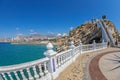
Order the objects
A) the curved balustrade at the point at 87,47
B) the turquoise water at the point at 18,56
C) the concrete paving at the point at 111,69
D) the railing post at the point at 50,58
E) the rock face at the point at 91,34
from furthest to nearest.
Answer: the turquoise water at the point at 18,56
the rock face at the point at 91,34
the curved balustrade at the point at 87,47
the concrete paving at the point at 111,69
the railing post at the point at 50,58

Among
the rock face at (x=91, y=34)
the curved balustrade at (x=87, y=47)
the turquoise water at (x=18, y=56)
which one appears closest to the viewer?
the curved balustrade at (x=87, y=47)

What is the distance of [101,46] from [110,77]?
12.8 m

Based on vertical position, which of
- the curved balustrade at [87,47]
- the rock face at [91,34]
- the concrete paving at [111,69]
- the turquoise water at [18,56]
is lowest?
the turquoise water at [18,56]

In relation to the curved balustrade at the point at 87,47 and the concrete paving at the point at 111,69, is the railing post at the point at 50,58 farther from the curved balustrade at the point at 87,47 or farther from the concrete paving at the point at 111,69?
the curved balustrade at the point at 87,47

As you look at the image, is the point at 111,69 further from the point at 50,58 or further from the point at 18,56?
the point at 18,56

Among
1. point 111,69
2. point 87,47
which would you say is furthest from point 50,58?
point 87,47

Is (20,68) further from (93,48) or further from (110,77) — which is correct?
(93,48)

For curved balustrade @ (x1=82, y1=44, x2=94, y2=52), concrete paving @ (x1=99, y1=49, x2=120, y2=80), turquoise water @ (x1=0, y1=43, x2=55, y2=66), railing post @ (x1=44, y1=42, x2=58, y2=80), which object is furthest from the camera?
turquoise water @ (x1=0, y1=43, x2=55, y2=66)

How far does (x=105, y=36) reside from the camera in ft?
80.3

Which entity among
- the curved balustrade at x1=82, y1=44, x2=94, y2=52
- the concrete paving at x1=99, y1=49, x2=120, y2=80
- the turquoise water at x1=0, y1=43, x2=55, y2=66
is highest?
the curved balustrade at x1=82, y1=44, x2=94, y2=52

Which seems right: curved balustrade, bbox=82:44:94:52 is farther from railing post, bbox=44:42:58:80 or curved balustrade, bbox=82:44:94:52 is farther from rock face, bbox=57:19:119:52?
rock face, bbox=57:19:119:52

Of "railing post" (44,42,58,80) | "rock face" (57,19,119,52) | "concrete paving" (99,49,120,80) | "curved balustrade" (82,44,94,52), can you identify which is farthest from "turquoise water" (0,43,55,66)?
"railing post" (44,42,58,80)

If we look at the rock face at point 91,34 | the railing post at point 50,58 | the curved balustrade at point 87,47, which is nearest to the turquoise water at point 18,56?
the rock face at point 91,34

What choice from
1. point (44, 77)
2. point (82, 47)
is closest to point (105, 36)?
point (82, 47)
